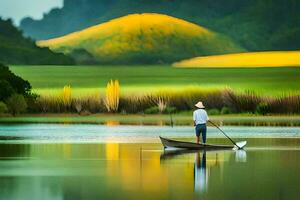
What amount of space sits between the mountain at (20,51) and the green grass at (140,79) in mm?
474

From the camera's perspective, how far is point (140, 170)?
19.8 metres

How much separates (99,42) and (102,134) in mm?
27954

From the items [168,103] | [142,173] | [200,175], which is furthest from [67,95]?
[200,175]

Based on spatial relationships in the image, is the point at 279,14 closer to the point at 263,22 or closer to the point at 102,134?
the point at 263,22

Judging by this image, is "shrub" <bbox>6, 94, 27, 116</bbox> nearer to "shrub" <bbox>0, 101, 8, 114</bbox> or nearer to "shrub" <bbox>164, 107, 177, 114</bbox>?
"shrub" <bbox>0, 101, 8, 114</bbox>

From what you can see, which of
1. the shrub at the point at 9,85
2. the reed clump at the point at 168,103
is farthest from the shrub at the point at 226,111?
the shrub at the point at 9,85

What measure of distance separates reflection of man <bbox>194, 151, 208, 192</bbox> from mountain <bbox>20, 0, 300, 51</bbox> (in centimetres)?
3966

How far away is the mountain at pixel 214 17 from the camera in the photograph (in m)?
62.6

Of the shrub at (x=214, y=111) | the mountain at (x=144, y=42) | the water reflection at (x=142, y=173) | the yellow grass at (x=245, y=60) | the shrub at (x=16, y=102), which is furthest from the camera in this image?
the yellow grass at (x=245, y=60)

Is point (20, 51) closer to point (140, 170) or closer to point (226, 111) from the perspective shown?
point (226, 111)

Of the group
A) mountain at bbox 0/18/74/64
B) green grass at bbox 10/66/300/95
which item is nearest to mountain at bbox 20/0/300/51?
mountain at bbox 0/18/74/64

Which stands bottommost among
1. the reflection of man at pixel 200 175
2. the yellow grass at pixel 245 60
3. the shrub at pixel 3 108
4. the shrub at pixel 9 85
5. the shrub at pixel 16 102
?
the reflection of man at pixel 200 175

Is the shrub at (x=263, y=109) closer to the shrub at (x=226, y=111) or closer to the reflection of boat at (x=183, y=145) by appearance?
the shrub at (x=226, y=111)

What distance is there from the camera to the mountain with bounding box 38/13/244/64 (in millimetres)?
61938
